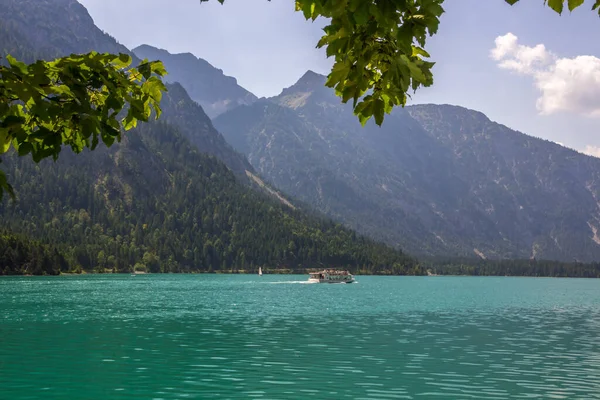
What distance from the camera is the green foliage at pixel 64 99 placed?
23.9ft

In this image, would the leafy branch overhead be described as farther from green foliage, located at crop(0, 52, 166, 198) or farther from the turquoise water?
the turquoise water

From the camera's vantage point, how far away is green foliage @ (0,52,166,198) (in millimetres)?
7289

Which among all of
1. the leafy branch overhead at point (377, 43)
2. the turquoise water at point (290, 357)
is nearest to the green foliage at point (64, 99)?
the leafy branch overhead at point (377, 43)

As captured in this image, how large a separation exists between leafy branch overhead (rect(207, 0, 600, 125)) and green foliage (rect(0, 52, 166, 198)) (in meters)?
2.61

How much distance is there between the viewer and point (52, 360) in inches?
2003

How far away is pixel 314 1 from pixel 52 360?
51237 mm

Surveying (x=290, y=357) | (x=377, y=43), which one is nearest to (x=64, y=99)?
(x=377, y=43)

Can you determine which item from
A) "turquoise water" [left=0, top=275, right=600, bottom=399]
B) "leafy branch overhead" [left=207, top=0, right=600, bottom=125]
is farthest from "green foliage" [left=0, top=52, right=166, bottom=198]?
"turquoise water" [left=0, top=275, right=600, bottom=399]

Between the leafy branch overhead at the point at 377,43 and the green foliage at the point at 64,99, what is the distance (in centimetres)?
261

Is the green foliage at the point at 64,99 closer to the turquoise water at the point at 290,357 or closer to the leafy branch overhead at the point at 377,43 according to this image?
the leafy branch overhead at the point at 377,43

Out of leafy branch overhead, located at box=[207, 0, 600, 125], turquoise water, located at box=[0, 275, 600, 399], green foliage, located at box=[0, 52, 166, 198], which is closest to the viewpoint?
leafy branch overhead, located at box=[207, 0, 600, 125]

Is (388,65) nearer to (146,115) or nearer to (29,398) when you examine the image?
(146,115)

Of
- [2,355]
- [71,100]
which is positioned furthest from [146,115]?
[2,355]

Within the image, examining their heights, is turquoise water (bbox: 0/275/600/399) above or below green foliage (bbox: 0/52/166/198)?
below
